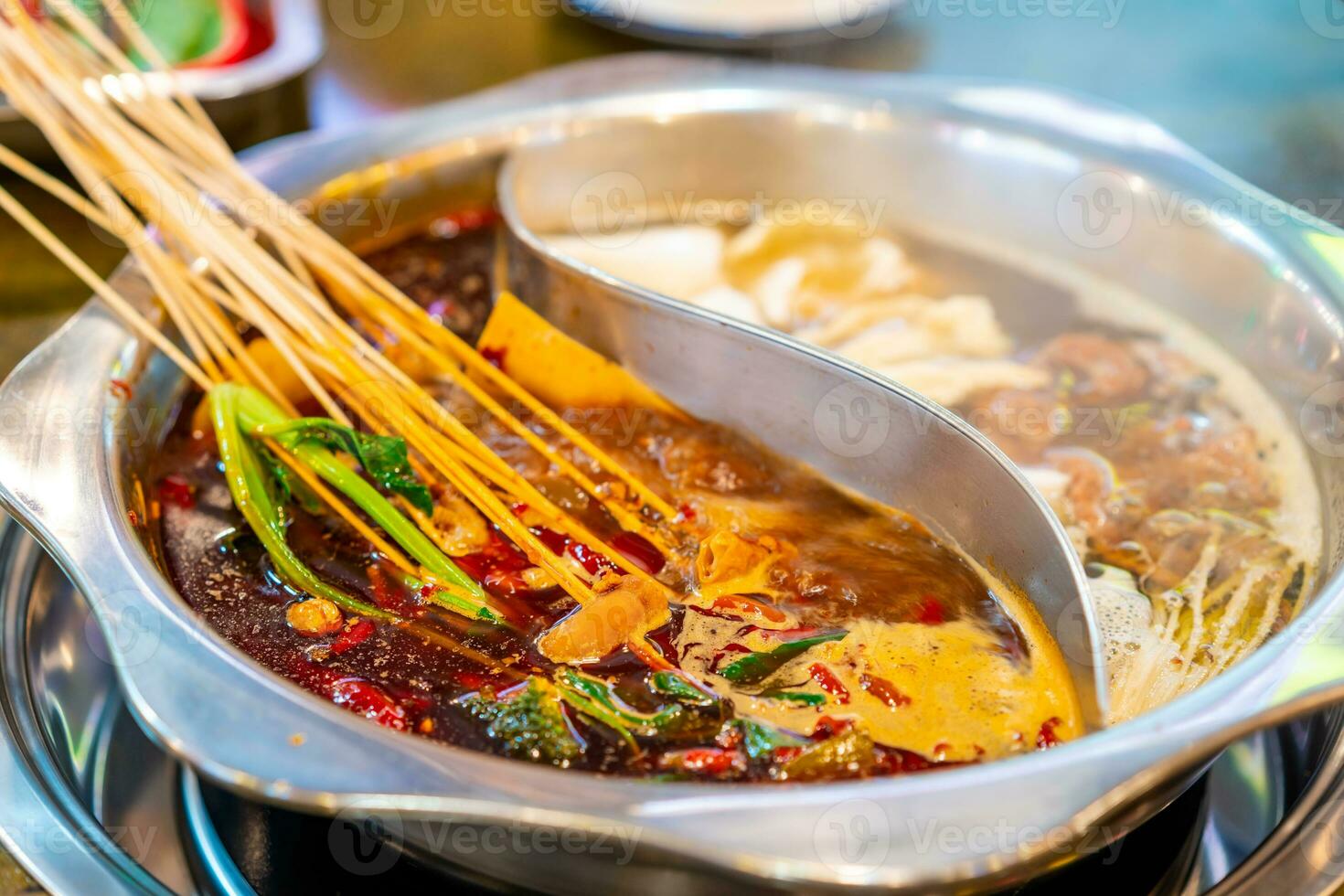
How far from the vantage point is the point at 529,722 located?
1.44m

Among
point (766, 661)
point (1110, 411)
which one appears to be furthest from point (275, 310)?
point (1110, 411)

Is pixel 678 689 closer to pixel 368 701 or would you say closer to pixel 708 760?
pixel 708 760

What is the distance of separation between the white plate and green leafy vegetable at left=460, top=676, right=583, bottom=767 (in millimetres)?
2720

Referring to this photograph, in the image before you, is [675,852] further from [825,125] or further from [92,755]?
[825,125]

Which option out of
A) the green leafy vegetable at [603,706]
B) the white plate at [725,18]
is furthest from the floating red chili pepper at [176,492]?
the white plate at [725,18]

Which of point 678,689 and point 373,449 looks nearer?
point 678,689

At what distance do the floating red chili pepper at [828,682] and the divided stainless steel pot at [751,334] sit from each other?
319mm

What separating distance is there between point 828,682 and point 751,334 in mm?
694

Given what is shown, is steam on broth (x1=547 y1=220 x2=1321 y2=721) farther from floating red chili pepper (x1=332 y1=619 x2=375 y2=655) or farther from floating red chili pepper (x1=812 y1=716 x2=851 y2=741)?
floating red chili pepper (x1=332 y1=619 x2=375 y2=655)

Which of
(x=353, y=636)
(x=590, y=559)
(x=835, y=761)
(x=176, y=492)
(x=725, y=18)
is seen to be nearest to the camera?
(x=835, y=761)

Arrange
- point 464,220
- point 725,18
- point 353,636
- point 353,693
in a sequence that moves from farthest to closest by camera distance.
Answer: point 725,18
point 464,220
point 353,636
point 353,693

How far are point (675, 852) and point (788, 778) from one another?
30cm

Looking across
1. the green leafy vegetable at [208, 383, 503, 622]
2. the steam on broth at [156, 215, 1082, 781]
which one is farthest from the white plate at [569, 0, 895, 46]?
the green leafy vegetable at [208, 383, 503, 622]

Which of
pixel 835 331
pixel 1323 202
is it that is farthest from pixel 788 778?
pixel 1323 202
